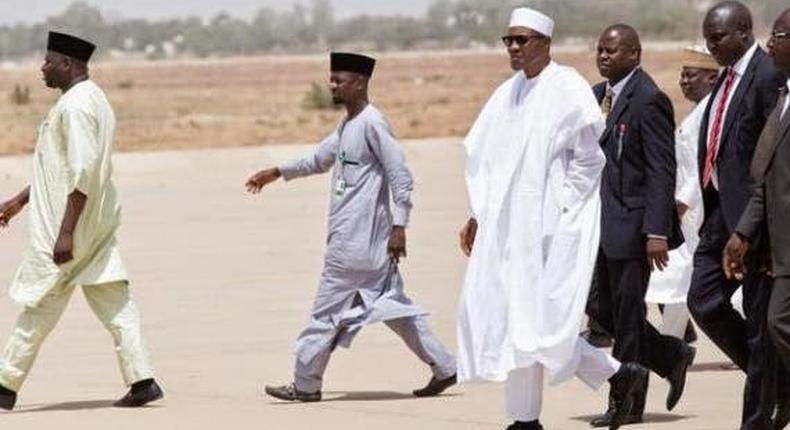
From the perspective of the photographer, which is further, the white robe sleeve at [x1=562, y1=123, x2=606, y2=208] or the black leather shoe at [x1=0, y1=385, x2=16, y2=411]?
the black leather shoe at [x1=0, y1=385, x2=16, y2=411]

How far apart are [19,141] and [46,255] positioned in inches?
1178

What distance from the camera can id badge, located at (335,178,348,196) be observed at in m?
12.1

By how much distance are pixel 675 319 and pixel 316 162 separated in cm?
215

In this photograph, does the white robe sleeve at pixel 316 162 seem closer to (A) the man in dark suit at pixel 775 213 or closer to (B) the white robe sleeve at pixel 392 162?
(B) the white robe sleeve at pixel 392 162

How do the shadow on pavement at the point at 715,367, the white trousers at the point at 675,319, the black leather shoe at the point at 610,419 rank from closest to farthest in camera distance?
the black leather shoe at the point at 610,419 < the shadow on pavement at the point at 715,367 < the white trousers at the point at 675,319

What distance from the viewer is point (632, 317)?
428 inches

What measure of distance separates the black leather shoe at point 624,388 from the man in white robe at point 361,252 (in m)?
1.59

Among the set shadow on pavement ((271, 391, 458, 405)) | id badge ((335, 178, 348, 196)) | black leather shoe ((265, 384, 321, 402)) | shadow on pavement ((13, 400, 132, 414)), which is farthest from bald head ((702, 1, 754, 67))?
shadow on pavement ((13, 400, 132, 414))

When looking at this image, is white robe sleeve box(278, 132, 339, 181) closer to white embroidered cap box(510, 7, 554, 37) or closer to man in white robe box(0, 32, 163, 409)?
man in white robe box(0, 32, 163, 409)

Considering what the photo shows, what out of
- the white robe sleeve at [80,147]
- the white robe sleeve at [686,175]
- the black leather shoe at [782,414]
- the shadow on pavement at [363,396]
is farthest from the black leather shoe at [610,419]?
the white robe sleeve at [80,147]

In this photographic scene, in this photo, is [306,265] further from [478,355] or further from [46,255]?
[478,355]

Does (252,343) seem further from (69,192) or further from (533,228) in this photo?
(533,228)

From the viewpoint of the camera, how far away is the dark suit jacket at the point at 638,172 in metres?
10.8

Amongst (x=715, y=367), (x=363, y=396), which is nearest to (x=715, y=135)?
(x=363, y=396)
